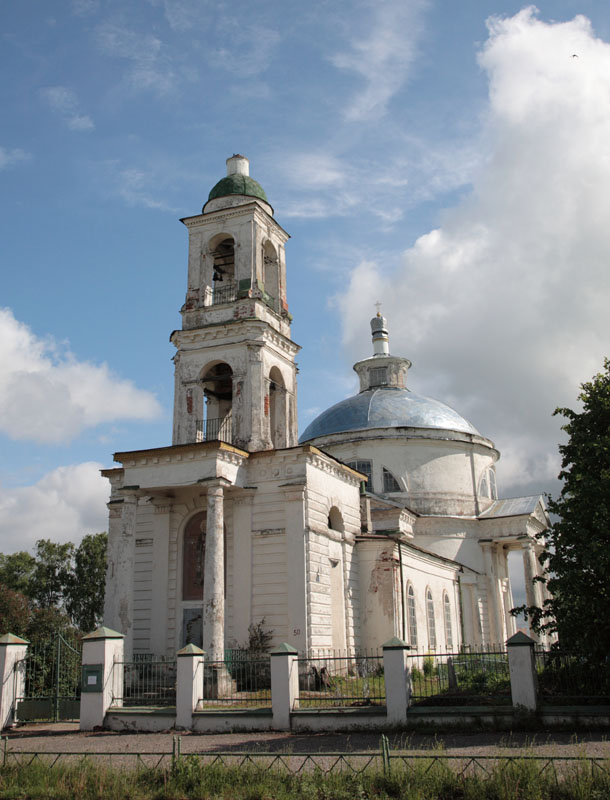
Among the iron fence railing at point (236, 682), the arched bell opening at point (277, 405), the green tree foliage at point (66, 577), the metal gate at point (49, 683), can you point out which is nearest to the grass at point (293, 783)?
the iron fence railing at point (236, 682)

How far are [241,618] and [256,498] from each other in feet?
10.5

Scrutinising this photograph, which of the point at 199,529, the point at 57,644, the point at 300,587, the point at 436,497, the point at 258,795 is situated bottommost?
the point at 258,795

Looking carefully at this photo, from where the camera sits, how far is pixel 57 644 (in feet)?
55.1

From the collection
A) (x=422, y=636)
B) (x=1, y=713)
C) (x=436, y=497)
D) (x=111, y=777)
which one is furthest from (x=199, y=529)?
(x=436, y=497)

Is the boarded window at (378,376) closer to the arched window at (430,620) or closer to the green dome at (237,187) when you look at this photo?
the arched window at (430,620)

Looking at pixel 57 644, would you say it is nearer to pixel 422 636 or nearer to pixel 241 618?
pixel 241 618

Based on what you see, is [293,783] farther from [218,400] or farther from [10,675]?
[218,400]

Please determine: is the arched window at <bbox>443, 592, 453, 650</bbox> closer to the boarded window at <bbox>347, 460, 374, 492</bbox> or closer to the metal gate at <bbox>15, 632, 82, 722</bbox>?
the boarded window at <bbox>347, 460, 374, 492</bbox>

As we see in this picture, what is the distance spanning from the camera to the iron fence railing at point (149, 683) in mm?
16594

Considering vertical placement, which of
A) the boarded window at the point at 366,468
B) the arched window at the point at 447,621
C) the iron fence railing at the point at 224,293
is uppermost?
the iron fence railing at the point at 224,293

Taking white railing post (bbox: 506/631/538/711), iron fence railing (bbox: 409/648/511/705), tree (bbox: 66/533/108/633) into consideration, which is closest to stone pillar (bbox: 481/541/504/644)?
iron fence railing (bbox: 409/648/511/705)

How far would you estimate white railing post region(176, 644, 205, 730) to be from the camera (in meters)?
14.3

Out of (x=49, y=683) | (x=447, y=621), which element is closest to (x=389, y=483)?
(x=447, y=621)

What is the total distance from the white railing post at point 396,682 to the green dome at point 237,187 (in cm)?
1646
